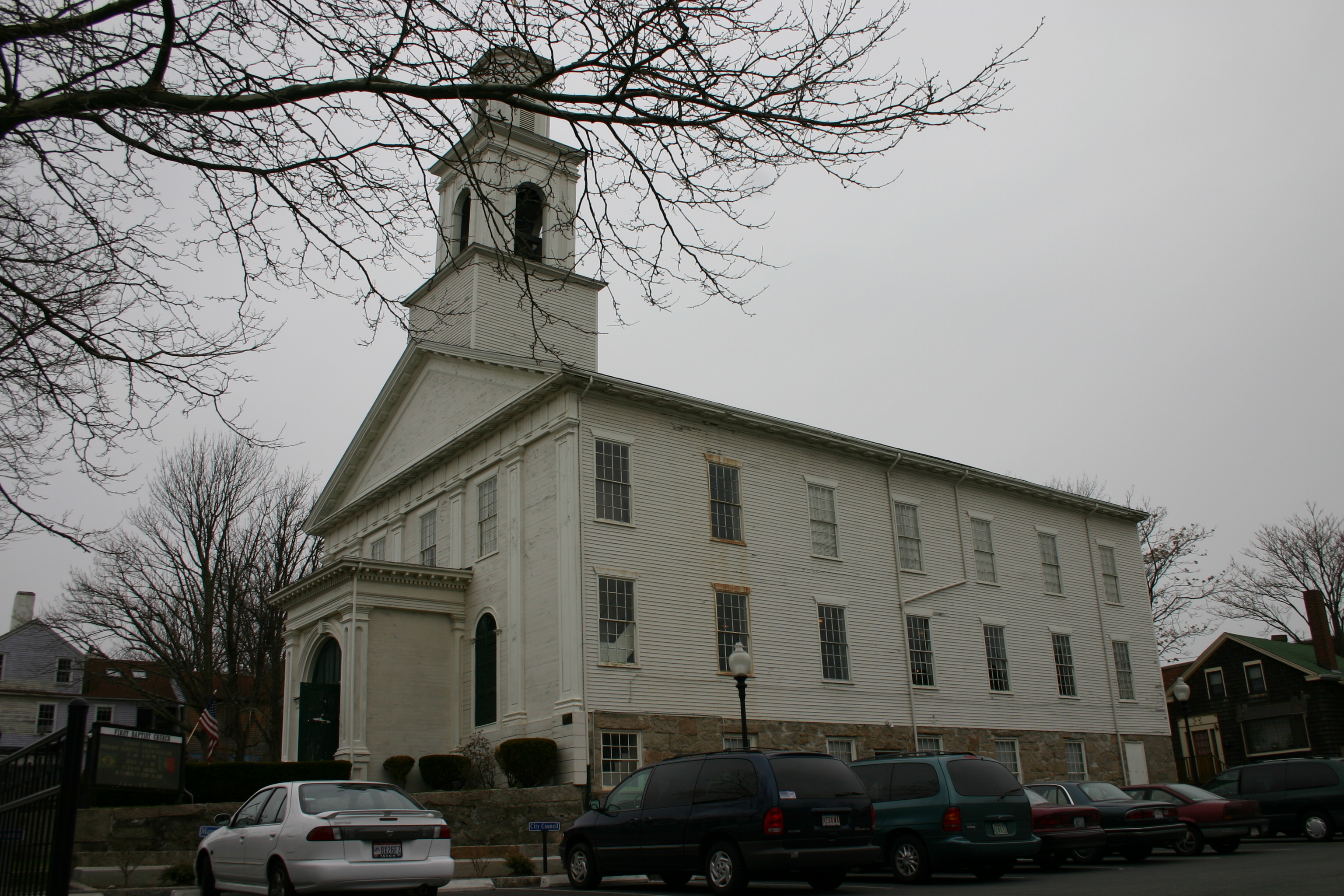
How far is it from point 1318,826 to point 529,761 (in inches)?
617

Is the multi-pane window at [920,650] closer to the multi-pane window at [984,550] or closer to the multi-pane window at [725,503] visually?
the multi-pane window at [984,550]

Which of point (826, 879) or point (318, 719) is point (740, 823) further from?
point (318, 719)

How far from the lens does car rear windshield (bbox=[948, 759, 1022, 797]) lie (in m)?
14.7

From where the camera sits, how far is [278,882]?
451 inches

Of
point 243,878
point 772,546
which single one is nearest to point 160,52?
point 243,878

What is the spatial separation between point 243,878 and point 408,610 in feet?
45.0

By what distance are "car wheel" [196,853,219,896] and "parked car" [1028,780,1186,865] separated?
12806 mm

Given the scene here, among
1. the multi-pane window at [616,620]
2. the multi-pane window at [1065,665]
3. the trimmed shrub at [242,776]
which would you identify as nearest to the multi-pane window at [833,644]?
the multi-pane window at [616,620]

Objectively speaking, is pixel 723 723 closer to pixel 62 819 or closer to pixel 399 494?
pixel 399 494

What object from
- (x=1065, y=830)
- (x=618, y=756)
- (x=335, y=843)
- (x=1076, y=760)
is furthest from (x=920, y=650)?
(x=335, y=843)


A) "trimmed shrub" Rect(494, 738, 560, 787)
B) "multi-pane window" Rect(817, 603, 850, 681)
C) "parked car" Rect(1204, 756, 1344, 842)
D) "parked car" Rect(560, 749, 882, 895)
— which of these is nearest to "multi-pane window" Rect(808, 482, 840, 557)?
"multi-pane window" Rect(817, 603, 850, 681)

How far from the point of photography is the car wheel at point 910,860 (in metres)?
14.6

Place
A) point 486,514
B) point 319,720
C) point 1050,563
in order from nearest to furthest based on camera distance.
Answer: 1. point 319,720
2. point 486,514
3. point 1050,563

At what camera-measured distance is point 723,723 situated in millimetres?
24750
